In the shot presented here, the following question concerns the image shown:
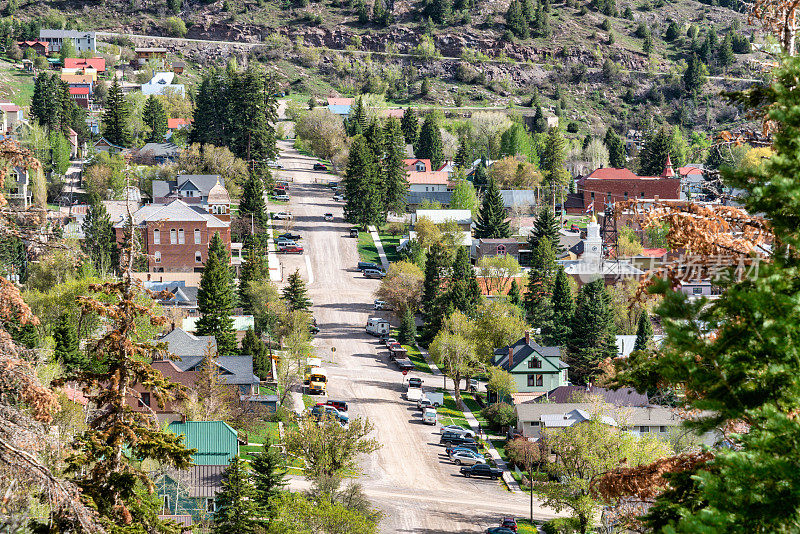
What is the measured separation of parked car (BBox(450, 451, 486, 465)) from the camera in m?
49.0

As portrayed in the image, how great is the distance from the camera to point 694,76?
15900 cm

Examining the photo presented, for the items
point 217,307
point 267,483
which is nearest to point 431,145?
point 217,307

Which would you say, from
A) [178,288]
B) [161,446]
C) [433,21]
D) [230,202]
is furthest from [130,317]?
[433,21]

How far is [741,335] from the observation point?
8.11 m

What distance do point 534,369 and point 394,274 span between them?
15.2 meters

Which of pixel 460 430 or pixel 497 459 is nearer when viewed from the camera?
pixel 497 459

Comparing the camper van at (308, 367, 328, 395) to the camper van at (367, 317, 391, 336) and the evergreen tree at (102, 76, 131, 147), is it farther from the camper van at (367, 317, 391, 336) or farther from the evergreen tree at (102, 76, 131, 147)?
the evergreen tree at (102, 76, 131, 147)

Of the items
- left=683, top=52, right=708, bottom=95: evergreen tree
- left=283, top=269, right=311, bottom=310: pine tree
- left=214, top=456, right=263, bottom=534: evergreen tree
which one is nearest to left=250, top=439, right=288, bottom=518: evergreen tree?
left=214, top=456, right=263, bottom=534: evergreen tree

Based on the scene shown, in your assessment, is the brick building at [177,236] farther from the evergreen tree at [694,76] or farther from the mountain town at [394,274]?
the evergreen tree at [694,76]

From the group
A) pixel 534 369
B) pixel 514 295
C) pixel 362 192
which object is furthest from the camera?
pixel 362 192

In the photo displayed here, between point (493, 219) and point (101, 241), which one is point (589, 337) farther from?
point (101, 241)

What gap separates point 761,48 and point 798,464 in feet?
18.1

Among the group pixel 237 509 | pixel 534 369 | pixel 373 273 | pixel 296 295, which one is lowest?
pixel 534 369

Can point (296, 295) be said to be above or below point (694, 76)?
below
